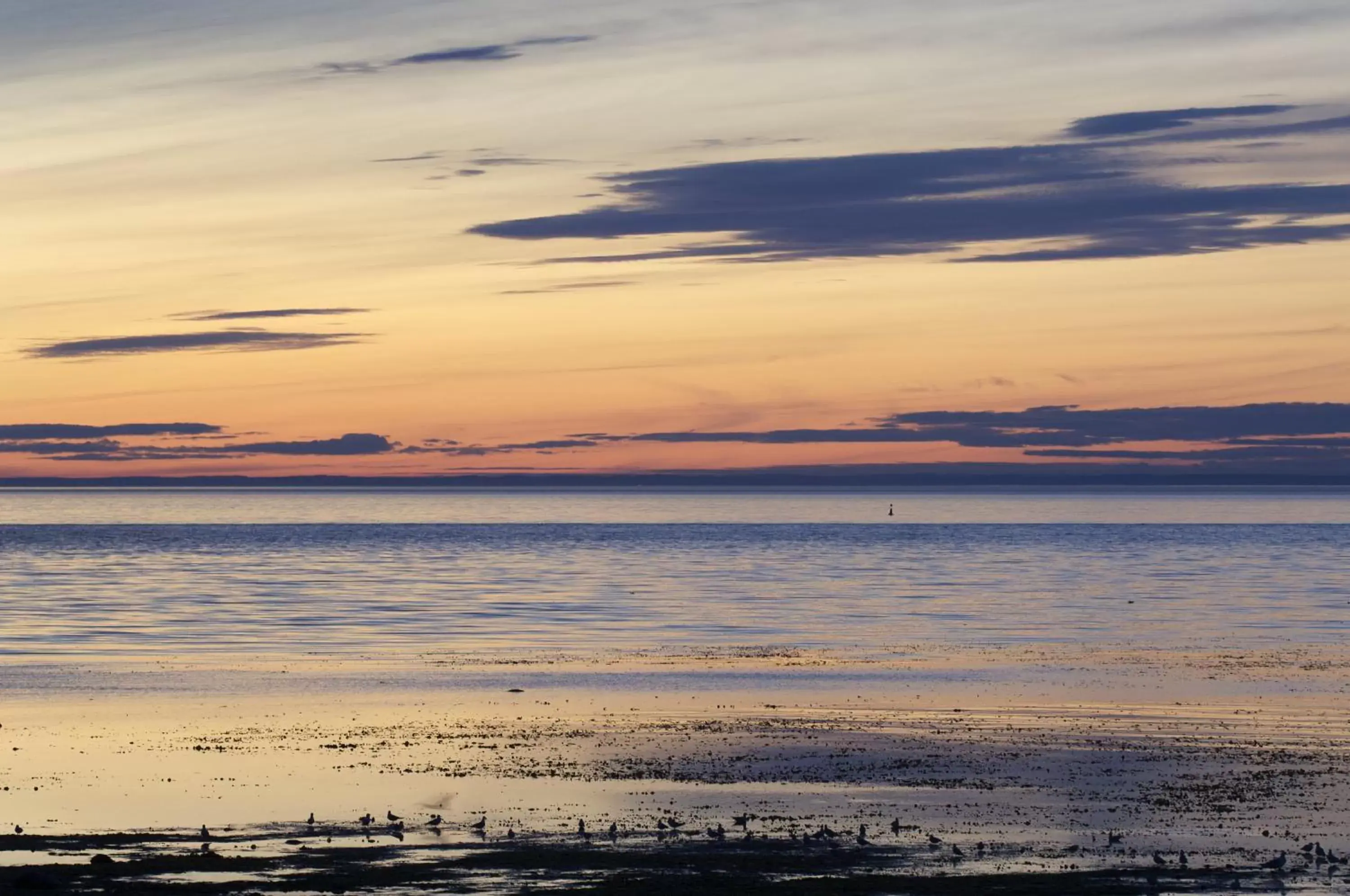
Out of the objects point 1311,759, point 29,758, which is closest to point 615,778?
point 29,758

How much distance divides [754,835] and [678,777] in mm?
4823

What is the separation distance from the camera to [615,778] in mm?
26562

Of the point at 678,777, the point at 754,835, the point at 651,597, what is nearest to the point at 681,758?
the point at 678,777

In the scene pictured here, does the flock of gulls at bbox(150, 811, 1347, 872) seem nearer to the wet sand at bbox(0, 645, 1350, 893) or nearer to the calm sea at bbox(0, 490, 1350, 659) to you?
the wet sand at bbox(0, 645, 1350, 893)

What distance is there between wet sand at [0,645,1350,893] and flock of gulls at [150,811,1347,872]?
98 millimetres

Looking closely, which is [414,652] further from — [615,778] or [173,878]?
[173,878]

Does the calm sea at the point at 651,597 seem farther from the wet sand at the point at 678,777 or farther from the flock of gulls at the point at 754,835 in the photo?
the flock of gulls at the point at 754,835

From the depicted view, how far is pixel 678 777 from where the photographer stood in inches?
1050

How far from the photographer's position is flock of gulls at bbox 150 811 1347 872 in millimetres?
20297

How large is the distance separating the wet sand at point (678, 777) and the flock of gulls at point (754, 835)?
98 millimetres

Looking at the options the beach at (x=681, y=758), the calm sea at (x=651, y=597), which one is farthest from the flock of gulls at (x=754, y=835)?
the calm sea at (x=651, y=597)

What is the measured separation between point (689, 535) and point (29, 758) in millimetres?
149880

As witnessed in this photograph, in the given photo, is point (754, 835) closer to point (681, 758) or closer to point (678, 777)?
point (678, 777)

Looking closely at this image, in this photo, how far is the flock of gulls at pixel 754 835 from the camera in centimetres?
2030
